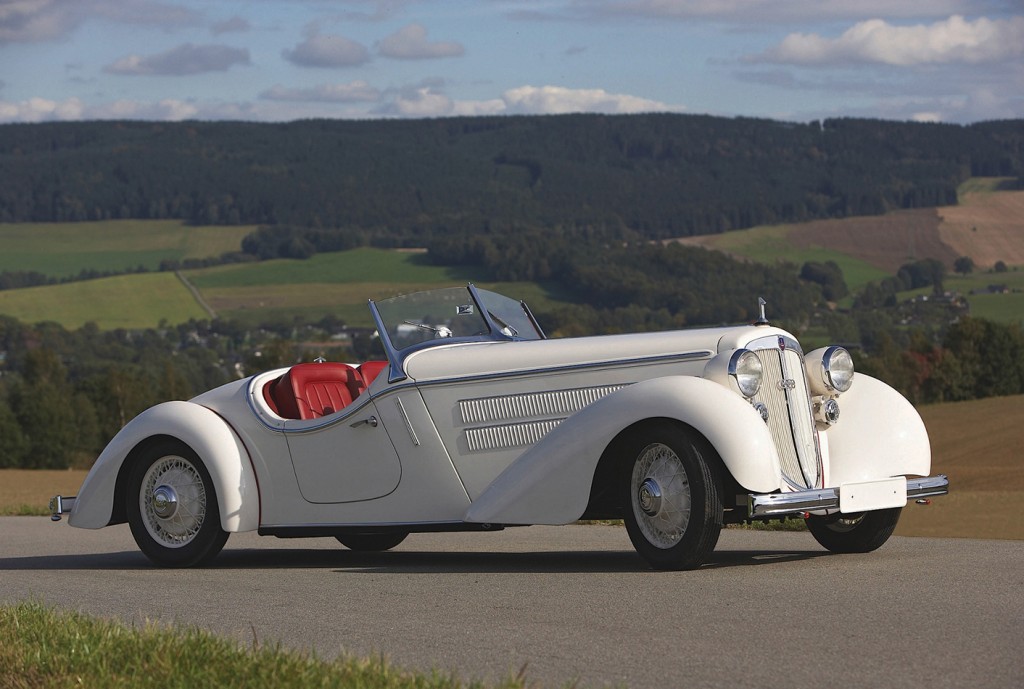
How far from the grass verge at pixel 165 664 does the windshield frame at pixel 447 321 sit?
3.45 metres

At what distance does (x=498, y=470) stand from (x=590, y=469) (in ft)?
2.65

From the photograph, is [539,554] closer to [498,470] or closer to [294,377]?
[498,470]

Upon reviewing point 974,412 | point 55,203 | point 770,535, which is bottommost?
point 974,412

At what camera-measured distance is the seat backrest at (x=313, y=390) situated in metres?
9.42

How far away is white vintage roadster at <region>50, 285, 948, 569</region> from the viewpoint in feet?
24.2

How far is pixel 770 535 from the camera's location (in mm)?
10648

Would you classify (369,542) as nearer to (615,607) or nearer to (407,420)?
(407,420)

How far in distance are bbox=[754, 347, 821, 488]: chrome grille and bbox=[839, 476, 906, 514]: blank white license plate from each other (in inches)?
16.1

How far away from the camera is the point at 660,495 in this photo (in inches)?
292

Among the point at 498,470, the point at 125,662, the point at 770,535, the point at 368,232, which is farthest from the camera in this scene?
the point at 368,232

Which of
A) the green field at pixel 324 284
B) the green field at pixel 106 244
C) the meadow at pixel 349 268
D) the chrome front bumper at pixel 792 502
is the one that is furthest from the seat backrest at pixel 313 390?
the green field at pixel 106 244

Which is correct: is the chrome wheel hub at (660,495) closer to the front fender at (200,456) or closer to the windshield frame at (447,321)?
the windshield frame at (447,321)

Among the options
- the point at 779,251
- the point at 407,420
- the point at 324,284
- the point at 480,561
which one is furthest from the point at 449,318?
the point at 779,251

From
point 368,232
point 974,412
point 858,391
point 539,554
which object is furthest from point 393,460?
point 368,232
